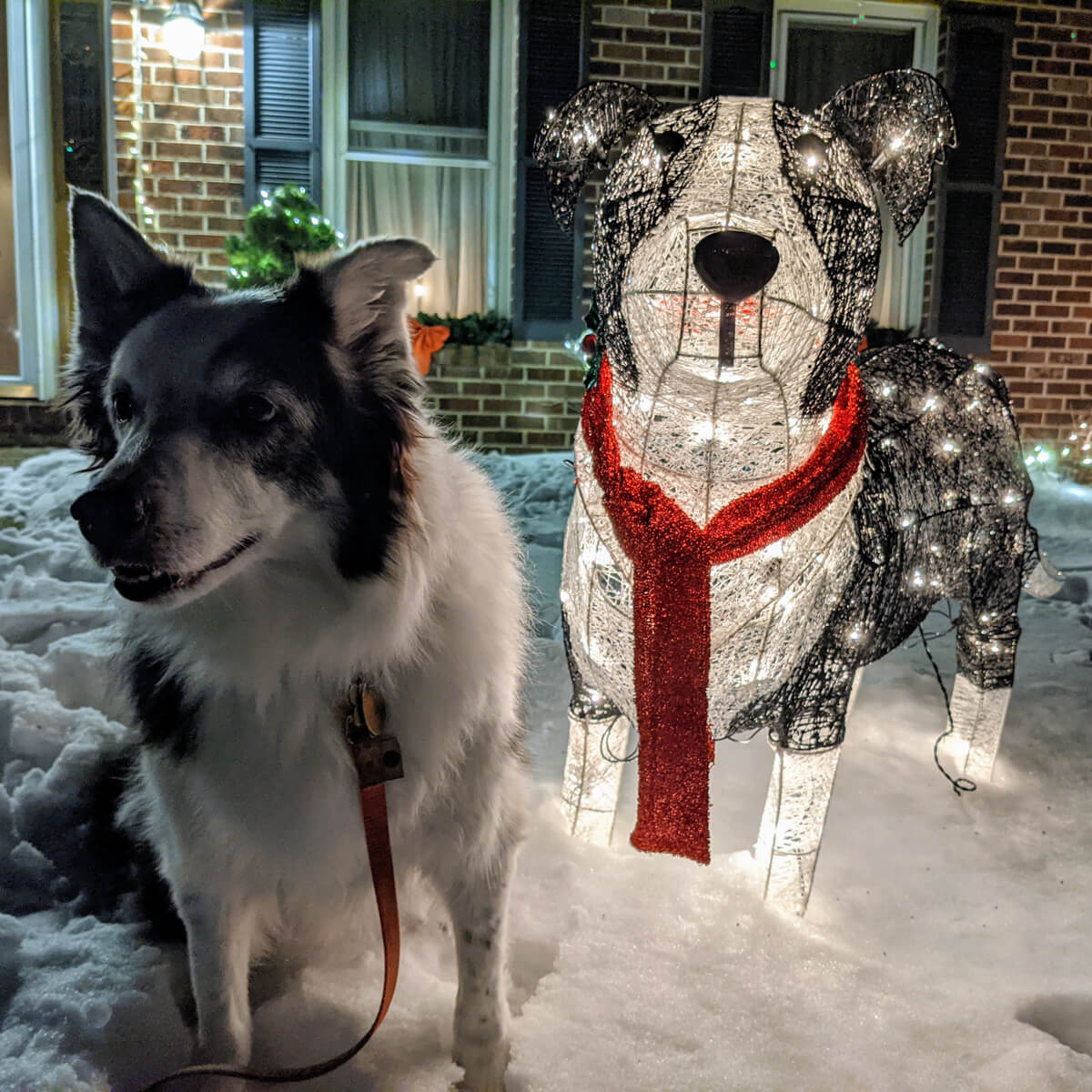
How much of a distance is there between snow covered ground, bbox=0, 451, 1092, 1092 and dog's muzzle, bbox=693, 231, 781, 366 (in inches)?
52.3

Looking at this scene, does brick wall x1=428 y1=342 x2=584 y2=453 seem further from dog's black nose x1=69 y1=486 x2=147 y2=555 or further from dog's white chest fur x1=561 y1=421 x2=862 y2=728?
dog's black nose x1=69 y1=486 x2=147 y2=555

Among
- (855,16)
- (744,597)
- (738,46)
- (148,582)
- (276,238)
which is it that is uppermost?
(855,16)

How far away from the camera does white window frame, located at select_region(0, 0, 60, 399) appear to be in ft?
16.5

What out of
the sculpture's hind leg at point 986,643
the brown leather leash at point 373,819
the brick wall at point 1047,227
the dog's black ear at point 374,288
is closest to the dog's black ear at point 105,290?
the dog's black ear at point 374,288

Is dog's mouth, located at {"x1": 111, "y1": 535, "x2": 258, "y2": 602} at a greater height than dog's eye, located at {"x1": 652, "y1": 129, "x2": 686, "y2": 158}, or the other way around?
dog's eye, located at {"x1": 652, "y1": 129, "x2": 686, "y2": 158}

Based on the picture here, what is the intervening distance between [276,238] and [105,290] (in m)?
3.28

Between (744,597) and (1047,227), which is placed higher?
(1047,227)

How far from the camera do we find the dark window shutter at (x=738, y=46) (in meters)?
5.33

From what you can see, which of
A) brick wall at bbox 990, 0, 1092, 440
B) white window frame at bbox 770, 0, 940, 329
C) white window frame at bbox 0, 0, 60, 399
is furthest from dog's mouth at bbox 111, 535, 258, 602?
brick wall at bbox 990, 0, 1092, 440

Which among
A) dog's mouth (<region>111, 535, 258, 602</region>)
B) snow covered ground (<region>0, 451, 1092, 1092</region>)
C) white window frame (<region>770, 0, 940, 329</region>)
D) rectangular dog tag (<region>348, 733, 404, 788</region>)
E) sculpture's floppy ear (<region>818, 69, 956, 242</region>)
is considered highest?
white window frame (<region>770, 0, 940, 329</region>)

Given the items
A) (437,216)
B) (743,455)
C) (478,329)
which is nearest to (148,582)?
(743,455)

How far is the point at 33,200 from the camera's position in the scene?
5.30m

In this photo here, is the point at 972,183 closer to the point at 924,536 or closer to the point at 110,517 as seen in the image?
the point at 924,536

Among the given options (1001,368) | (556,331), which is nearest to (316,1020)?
(556,331)
